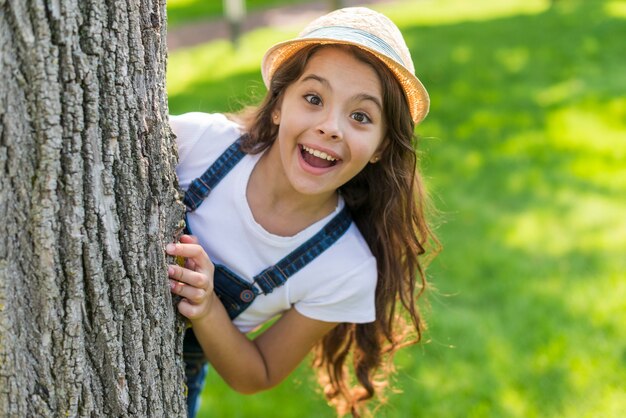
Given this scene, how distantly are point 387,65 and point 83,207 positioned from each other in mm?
910

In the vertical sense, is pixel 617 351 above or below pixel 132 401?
below

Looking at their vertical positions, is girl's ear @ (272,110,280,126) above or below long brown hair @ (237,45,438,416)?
above

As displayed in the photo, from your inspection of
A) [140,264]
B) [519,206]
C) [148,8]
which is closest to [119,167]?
[140,264]

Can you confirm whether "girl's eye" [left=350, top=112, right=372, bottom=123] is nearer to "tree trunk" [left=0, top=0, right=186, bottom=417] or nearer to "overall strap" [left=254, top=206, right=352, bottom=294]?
"overall strap" [left=254, top=206, right=352, bottom=294]

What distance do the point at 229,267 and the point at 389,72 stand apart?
66 centimetres

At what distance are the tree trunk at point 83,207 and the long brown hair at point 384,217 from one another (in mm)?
586

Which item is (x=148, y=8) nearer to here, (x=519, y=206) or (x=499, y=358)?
(x=499, y=358)

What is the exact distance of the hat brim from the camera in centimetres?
203

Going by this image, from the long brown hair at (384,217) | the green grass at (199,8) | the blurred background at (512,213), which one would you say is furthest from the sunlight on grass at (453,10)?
the long brown hair at (384,217)

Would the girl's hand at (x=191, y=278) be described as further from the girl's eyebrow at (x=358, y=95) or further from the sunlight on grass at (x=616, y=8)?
the sunlight on grass at (x=616, y=8)

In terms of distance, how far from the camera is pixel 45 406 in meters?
1.56

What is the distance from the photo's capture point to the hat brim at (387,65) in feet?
6.67

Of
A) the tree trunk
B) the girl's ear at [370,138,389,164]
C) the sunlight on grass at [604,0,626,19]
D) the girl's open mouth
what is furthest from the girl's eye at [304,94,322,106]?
the sunlight on grass at [604,0,626,19]

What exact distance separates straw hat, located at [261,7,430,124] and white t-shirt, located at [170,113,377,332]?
12.3 inches
